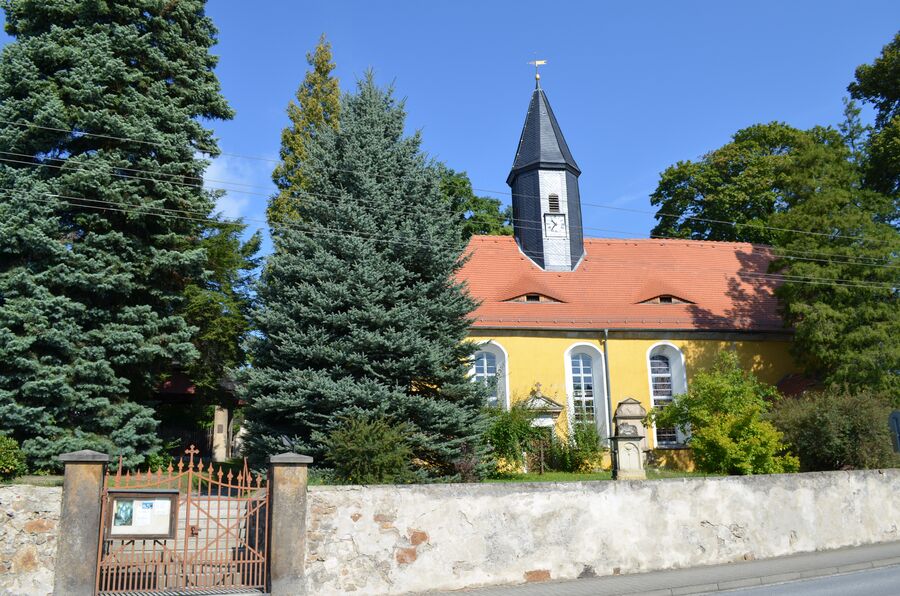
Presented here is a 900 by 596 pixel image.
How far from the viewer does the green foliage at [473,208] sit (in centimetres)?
3312

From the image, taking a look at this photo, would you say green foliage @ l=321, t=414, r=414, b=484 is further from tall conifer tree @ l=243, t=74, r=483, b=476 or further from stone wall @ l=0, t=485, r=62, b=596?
stone wall @ l=0, t=485, r=62, b=596

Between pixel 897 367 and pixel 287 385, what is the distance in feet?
51.6

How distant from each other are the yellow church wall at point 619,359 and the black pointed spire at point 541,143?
689 centimetres

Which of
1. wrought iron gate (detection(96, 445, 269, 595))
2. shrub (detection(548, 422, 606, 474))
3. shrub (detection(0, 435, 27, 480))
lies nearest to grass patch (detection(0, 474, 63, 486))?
shrub (detection(0, 435, 27, 480))

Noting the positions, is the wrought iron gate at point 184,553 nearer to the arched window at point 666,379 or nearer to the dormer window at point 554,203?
the arched window at point 666,379

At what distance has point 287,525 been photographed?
8.57 metres

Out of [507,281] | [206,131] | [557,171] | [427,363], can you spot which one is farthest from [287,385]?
[557,171]

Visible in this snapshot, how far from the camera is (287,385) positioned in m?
13.1

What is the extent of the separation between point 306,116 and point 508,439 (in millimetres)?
12641

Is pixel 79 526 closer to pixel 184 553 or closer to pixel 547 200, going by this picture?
pixel 184 553

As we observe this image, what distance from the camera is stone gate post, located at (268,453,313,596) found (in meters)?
8.48

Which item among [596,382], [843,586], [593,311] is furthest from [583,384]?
[843,586]

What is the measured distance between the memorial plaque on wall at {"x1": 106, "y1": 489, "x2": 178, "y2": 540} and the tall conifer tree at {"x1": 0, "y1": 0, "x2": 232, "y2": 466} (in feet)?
20.7

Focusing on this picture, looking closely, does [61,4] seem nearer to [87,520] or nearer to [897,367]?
[87,520]
